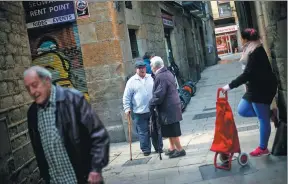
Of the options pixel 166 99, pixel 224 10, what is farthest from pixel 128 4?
pixel 224 10

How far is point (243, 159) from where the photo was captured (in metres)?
5.05

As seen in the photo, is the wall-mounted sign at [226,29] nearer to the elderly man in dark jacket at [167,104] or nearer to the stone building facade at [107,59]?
the stone building facade at [107,59]

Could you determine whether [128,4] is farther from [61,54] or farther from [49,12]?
[61,54]

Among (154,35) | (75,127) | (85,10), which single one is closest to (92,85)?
(85,10)

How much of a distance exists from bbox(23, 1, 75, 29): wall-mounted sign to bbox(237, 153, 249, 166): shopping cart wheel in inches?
206

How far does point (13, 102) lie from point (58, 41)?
11.7 ft

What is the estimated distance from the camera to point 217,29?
4434cm

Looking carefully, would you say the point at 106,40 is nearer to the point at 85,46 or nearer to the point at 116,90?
the point at 85,46

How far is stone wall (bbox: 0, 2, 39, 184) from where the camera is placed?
5020 millimetres

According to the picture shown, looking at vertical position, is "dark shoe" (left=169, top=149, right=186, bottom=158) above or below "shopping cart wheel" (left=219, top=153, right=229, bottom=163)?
below

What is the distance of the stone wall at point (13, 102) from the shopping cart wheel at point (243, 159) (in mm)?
2994

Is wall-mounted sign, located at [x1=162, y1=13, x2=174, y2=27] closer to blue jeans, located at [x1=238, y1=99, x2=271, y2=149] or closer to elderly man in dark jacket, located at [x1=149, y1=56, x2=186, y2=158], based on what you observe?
elderly man in dark jacket, located at [x1=149, y1=56, x2=186, y2=158]

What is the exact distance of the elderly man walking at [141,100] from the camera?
704 cm

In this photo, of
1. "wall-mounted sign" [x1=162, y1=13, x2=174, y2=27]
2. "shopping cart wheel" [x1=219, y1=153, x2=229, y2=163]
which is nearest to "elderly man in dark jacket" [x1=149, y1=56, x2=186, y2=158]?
"shopping cart wheel" [x1=219, y1=153, x2=229, y2=163]
